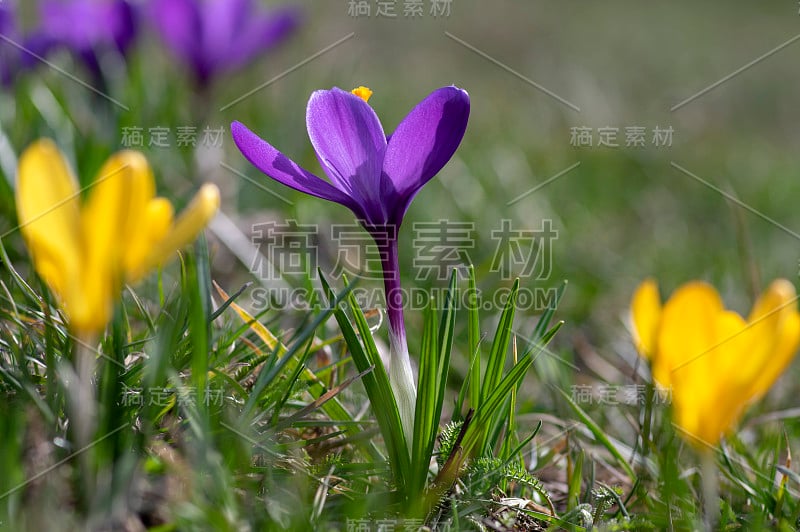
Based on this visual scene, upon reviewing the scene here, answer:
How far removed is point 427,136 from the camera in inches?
38.6

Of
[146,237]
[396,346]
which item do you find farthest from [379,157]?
[146,237]

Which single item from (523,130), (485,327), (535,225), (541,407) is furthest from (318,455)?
(523,130)

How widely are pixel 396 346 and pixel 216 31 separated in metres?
1.83

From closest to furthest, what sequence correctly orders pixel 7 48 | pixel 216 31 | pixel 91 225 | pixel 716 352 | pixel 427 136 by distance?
pixel 91 225 < pixel 716 352 < pixel 427 136 < pixel 7 48 < pixel 216 31

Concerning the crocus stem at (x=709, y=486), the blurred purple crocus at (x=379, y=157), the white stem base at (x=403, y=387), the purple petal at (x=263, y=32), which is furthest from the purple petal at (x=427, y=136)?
the purple petal at (x=263, y=32)

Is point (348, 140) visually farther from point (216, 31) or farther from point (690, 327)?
point (216, 31)

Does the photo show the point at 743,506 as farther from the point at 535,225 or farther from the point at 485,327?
the point at 535,225

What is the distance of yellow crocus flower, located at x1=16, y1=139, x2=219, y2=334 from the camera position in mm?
738

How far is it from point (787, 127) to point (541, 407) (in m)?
4.48

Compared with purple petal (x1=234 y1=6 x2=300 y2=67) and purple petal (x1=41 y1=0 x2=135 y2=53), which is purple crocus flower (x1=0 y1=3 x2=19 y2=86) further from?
purple petal (x1=234 y1=6 x2=300 y2=67)

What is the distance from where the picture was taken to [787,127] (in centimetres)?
508

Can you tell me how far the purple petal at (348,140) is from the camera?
39.4 inches

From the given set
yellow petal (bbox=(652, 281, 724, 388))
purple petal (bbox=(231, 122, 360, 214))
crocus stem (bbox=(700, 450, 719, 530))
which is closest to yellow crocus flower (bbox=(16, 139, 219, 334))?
purple petal (bbox=(231, 122, 360, 214))

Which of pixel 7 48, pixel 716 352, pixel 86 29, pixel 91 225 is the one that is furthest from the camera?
pixel 86 29
